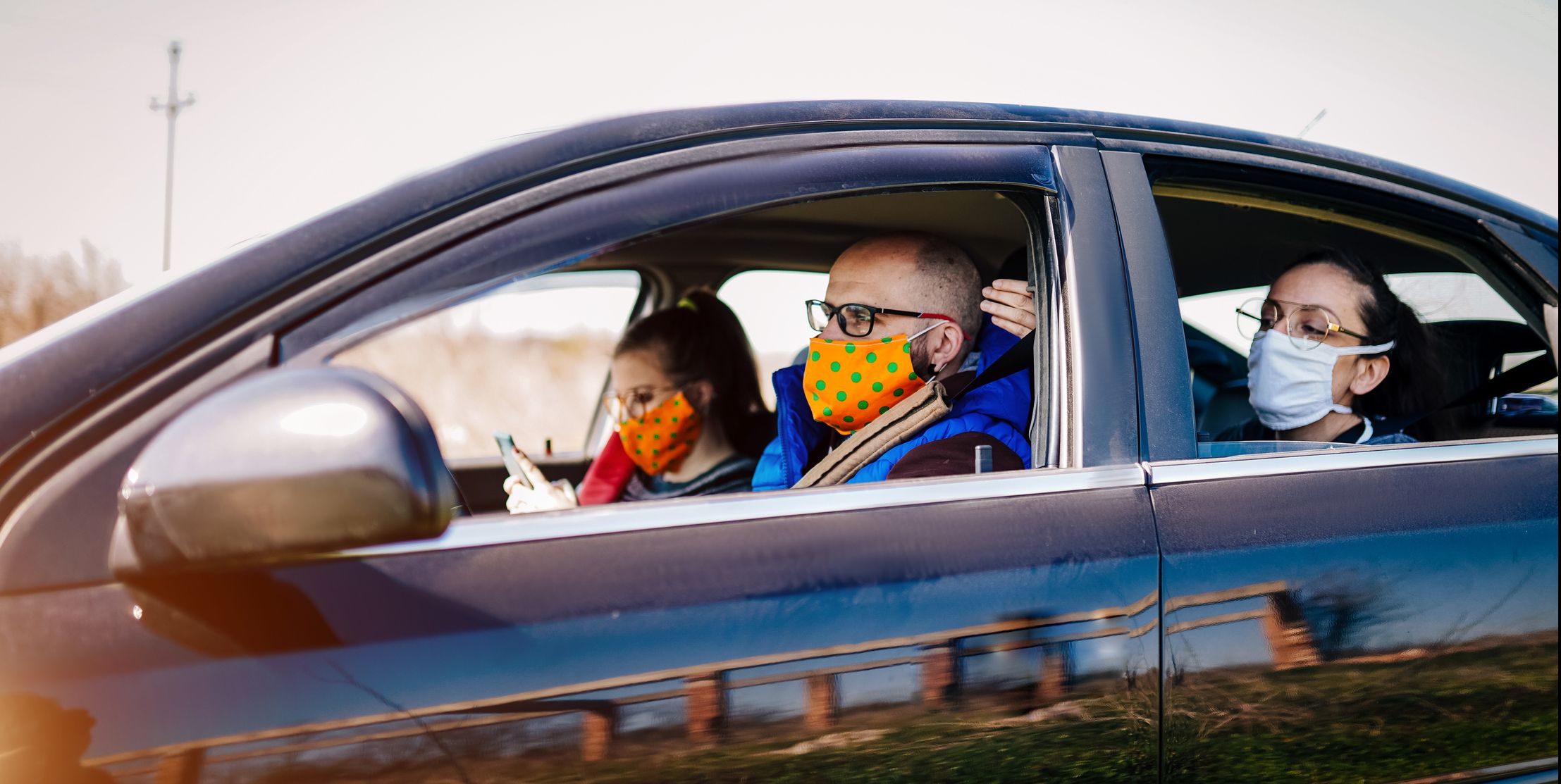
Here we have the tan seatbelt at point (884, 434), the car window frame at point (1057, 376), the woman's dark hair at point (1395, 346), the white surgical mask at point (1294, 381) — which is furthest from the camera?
the woman's dark hair at point (1395, 346)

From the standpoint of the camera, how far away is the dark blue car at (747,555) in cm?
105

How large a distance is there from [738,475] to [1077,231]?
179 cm

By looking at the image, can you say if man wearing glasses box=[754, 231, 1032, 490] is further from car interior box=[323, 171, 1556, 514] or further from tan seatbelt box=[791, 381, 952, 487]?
car interior box=[323, 171, 1556, 514]

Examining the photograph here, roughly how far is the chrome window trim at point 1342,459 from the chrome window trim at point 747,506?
0.32 ft

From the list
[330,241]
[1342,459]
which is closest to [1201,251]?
[1342,459]

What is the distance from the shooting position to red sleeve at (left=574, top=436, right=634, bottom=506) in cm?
352

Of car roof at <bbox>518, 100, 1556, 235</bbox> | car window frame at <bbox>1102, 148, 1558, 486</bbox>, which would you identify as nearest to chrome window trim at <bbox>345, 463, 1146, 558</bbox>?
car window frame at <bbox>1102, 148, 1558, 486</bbox>

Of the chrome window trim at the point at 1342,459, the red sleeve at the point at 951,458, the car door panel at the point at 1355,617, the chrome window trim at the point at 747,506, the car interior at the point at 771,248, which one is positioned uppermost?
the car interior at the point at 771,248

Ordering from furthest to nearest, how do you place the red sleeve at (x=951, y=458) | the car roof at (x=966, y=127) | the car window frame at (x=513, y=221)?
the red sleeve at (x=951, y=458) < the car roof at (x=966, y=127) < the car window frame at (x=513, y=221)

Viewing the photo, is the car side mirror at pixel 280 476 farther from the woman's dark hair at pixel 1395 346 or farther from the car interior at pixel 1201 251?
the woman's dark hair at pixel 1395 346

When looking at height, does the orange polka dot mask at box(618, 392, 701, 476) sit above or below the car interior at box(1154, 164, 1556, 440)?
below

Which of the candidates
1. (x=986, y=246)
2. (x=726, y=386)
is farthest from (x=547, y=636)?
(x=726, y=386)

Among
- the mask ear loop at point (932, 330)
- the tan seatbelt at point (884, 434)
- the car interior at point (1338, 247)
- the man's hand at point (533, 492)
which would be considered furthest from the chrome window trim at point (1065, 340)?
the man's hand at point (533, 492)

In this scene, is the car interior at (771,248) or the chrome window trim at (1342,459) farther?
the car interior at (771,248)
